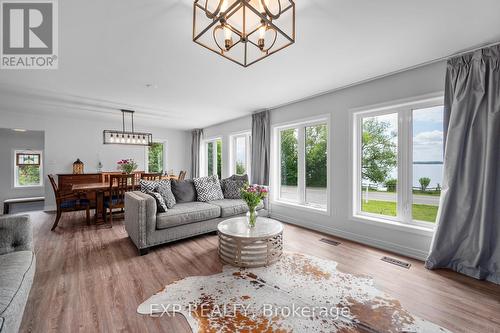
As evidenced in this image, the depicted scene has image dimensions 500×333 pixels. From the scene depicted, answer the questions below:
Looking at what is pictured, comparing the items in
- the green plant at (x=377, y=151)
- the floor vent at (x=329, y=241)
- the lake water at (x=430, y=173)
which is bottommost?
the floor vent at (x=329, y=241)

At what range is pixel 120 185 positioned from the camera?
4.05 meters

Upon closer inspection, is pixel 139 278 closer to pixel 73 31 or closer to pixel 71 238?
pixel 71 238

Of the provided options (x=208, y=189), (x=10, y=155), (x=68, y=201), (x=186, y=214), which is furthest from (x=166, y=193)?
(x=10, y=155)

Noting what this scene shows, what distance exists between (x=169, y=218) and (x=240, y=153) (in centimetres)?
326

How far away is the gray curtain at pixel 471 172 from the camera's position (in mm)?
2195

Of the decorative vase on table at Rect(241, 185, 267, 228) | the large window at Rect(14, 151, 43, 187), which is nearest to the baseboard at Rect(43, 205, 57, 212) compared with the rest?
the large window at Rect(14, 151, 43, 187)

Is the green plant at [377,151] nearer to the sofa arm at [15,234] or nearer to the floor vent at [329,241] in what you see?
the floor vent at [329,241]

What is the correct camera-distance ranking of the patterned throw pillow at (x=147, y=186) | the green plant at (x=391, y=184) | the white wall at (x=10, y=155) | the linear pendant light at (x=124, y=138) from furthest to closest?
the white wall at (x=10, y=155), the linear pendant light at (x=124, y=138), the patterned throw pillow at (x=147, y=186), the green plant at (x=391, y=184)

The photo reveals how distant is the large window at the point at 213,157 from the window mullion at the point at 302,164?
3.04 metres

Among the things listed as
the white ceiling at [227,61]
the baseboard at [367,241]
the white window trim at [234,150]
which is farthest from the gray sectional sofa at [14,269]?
the white window trim at [234,150]

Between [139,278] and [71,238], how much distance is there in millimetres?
2054

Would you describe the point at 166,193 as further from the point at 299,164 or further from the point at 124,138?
the point at 299,164

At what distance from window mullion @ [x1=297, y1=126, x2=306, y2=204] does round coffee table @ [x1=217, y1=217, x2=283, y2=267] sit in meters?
1.78

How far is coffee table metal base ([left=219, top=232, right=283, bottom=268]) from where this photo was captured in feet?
8.14
